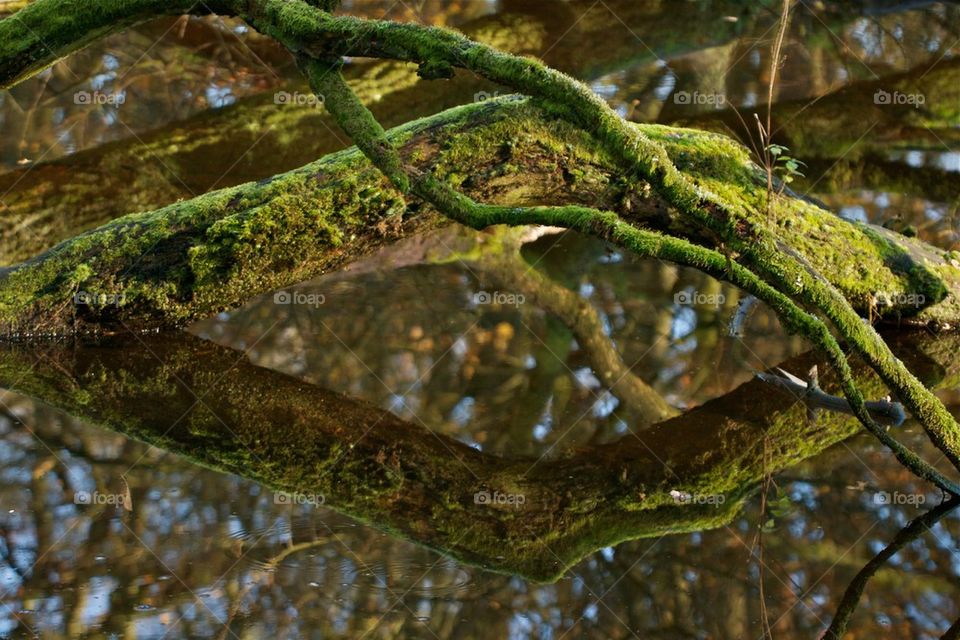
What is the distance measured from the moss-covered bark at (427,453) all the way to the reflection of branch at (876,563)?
627 millimetres

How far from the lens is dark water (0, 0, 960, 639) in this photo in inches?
159

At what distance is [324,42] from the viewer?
15.3 feet

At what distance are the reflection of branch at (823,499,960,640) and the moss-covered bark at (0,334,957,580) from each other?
627 mm

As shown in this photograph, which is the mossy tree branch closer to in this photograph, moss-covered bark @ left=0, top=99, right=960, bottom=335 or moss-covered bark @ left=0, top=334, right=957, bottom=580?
moss-covered bark @ left=0, top=334, right=957, bottom=580

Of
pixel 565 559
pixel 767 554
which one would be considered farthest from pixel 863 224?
pixel 565 559

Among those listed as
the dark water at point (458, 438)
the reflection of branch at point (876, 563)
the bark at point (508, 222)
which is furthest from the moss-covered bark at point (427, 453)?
the reflection of branch at point (876, 563)

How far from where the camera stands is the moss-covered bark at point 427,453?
15.4ft

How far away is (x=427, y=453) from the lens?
5422 millimetres

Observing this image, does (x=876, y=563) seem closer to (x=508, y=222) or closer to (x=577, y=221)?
(x=577, y=221)

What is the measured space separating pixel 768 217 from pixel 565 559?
288cm

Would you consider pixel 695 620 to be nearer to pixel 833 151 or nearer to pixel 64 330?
pixel 64 330

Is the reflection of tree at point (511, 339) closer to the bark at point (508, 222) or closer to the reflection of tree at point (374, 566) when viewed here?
the bark at point (508, 222)

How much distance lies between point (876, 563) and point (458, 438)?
→ 6.79 feet

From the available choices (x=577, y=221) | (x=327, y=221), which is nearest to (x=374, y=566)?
(x=577, y=221)
